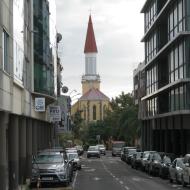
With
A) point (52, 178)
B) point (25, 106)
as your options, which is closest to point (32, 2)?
point (25, 106)

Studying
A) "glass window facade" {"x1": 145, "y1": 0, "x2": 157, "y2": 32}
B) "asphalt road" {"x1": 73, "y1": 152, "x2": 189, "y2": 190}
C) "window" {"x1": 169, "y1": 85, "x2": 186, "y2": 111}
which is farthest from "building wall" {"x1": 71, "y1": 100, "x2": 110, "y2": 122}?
"asphalt road" {"x1": 73, "y1": 152, "x2": 189, "y2": 190}

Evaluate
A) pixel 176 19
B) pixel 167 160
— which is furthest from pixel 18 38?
pixel 176 19

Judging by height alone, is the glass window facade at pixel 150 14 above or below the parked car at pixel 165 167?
above

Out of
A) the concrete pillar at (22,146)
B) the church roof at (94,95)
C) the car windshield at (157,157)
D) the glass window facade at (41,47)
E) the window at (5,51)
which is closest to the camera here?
the window at (5,51)

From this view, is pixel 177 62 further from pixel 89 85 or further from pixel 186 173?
pixel 89 85

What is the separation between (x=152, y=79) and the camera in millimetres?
68062

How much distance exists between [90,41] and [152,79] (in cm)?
11904

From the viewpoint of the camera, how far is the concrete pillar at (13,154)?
32.0 metres

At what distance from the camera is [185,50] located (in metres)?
49.0

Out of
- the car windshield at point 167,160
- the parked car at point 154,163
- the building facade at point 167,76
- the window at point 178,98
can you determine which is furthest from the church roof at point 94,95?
the car windshield at point 167,160

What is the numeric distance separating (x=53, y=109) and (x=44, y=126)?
6431 millimetres

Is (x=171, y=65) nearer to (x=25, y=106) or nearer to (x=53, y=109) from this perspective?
(x=53, y=109)

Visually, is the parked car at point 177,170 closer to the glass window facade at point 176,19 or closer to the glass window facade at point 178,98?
the glass window facade at point 178,98

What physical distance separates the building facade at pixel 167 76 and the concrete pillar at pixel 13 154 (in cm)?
1800
